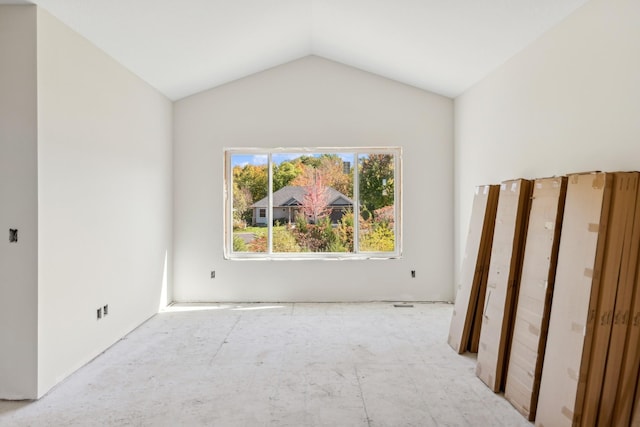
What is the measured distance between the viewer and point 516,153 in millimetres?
4027

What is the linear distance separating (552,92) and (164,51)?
3.50 m

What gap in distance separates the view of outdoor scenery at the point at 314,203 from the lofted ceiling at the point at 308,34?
3.97ft

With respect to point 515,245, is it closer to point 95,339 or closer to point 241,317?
point 241,317

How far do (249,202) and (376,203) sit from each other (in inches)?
67.9

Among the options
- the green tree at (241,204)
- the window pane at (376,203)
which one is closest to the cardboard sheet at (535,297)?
the window pane at (376,203)

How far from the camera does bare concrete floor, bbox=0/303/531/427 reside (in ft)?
8.87

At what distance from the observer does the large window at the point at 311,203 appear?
5961mm

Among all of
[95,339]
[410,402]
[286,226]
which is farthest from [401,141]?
[95,339]

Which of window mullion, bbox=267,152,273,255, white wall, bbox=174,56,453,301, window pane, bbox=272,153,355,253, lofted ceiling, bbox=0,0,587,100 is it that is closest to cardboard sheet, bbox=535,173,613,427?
lofted ceiling, bbox=0,0,587,100

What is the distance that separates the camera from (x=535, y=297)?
2844 millimetres

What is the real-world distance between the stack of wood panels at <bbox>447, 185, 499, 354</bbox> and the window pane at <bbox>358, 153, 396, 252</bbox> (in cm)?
197
